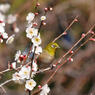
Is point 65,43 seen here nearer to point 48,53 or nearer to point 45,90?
point 48,53

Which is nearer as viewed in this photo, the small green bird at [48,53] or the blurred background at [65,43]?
the small green bird at [48,53]

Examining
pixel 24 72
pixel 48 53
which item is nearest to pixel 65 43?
pixel 48 53

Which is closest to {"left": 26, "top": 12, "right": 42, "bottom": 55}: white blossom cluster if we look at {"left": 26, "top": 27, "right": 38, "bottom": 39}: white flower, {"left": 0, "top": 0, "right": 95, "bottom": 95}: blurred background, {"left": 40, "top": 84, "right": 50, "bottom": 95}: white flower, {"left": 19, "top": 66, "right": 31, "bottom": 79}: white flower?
{"left": 26, "top": 27, "right": 38, "bottom": 39}: white flower

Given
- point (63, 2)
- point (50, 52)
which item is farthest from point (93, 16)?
point (50, 52)

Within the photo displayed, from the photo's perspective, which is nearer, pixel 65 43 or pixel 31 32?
pixel 31 32

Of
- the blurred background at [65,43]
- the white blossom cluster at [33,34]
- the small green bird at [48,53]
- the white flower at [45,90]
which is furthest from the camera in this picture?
the blurred background at [65,43]

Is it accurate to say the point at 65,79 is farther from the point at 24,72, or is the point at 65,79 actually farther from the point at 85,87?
the point at 24,72

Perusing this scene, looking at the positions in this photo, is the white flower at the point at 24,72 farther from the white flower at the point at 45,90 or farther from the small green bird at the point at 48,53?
the small green bird at the point at 48,53

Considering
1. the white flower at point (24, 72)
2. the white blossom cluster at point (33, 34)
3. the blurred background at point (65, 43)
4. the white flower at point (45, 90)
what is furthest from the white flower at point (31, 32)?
the blurred background at point (65, 43)
